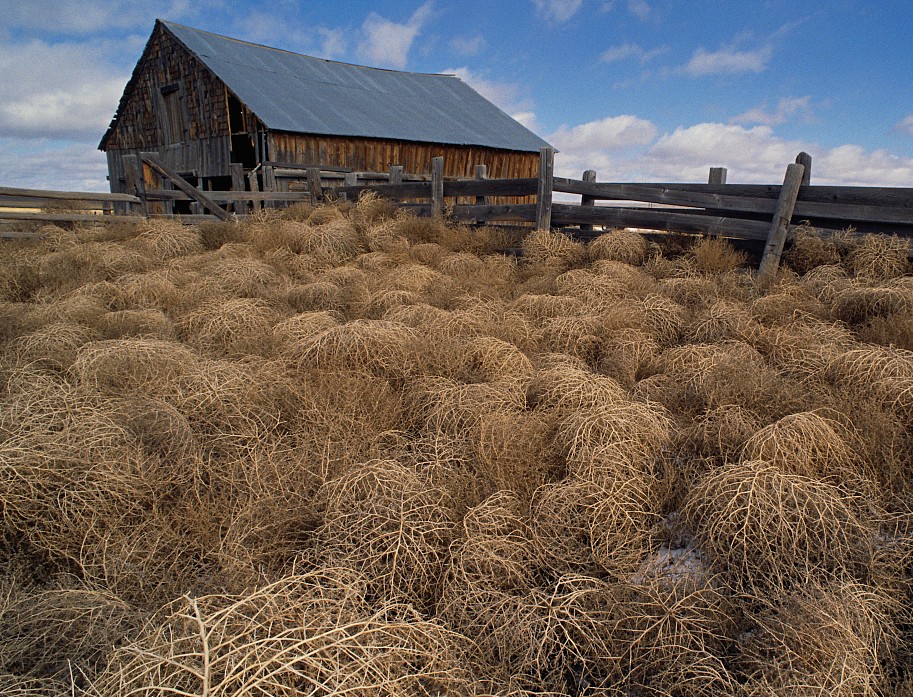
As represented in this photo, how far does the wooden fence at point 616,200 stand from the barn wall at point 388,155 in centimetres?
562

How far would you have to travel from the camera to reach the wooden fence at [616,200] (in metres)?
7.21

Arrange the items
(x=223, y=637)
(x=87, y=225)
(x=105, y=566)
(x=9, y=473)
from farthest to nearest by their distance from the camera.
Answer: (x=87, y=225) < (x=9, y=473) < (x=105, y=566) < (x=223, y=637)

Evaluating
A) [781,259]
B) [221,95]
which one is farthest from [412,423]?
[221,95]

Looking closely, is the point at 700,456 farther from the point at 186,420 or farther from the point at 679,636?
the point at 186,420

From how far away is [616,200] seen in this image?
9.41 metres

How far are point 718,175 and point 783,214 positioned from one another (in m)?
1.62

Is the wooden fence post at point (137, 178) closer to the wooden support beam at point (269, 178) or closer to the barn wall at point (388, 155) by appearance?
the wooden support beam at point (269, 178)

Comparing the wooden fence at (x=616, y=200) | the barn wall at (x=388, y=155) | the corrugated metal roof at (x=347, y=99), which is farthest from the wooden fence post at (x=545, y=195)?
the barn wall at (x=388, y=155)

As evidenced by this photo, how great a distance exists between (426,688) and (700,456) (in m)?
2.21

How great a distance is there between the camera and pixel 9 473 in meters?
2.78

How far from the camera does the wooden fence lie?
721 cm

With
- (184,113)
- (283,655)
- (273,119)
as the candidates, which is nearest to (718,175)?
(283,655)

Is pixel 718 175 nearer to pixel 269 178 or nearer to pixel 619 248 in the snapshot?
pixel 619 248

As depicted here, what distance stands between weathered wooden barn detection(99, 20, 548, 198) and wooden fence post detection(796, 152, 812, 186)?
51.2 ft
